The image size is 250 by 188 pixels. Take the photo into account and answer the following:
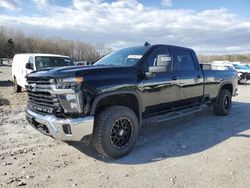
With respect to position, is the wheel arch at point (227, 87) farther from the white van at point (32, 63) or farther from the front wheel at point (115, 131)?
the white van at point (32, 63)

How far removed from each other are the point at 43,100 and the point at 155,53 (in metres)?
2.45

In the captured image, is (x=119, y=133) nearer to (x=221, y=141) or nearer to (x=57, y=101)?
(x=57, y=101)

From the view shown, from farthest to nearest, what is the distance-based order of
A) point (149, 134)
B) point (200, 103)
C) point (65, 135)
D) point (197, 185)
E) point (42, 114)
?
1. point (200, 103)
2. point (149, 134)
3. point (42, 114)
4. point (65, 135)
5. point (197, 185)

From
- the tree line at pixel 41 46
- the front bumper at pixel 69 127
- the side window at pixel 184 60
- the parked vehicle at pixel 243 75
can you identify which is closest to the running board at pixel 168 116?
the side window at pixel 184 60

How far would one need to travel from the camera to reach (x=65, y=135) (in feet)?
15.4

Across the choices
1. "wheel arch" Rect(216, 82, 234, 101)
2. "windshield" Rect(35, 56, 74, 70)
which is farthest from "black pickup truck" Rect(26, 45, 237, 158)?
"windshield" Rect(35, 56, 74, 70)

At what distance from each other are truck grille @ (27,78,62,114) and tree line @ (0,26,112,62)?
7782 cm

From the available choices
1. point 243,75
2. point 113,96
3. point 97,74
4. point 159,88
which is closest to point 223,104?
point 159,88

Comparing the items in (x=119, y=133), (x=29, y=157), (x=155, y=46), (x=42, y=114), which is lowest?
(x=29, y=157)

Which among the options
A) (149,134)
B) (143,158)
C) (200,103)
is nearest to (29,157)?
(143,158)

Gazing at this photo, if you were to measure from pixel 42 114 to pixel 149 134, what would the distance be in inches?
101

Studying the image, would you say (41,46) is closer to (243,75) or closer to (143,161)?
(243,75)

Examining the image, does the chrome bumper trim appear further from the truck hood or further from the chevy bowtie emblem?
the truck hood

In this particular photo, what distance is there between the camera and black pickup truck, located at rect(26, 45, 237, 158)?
4652mm
